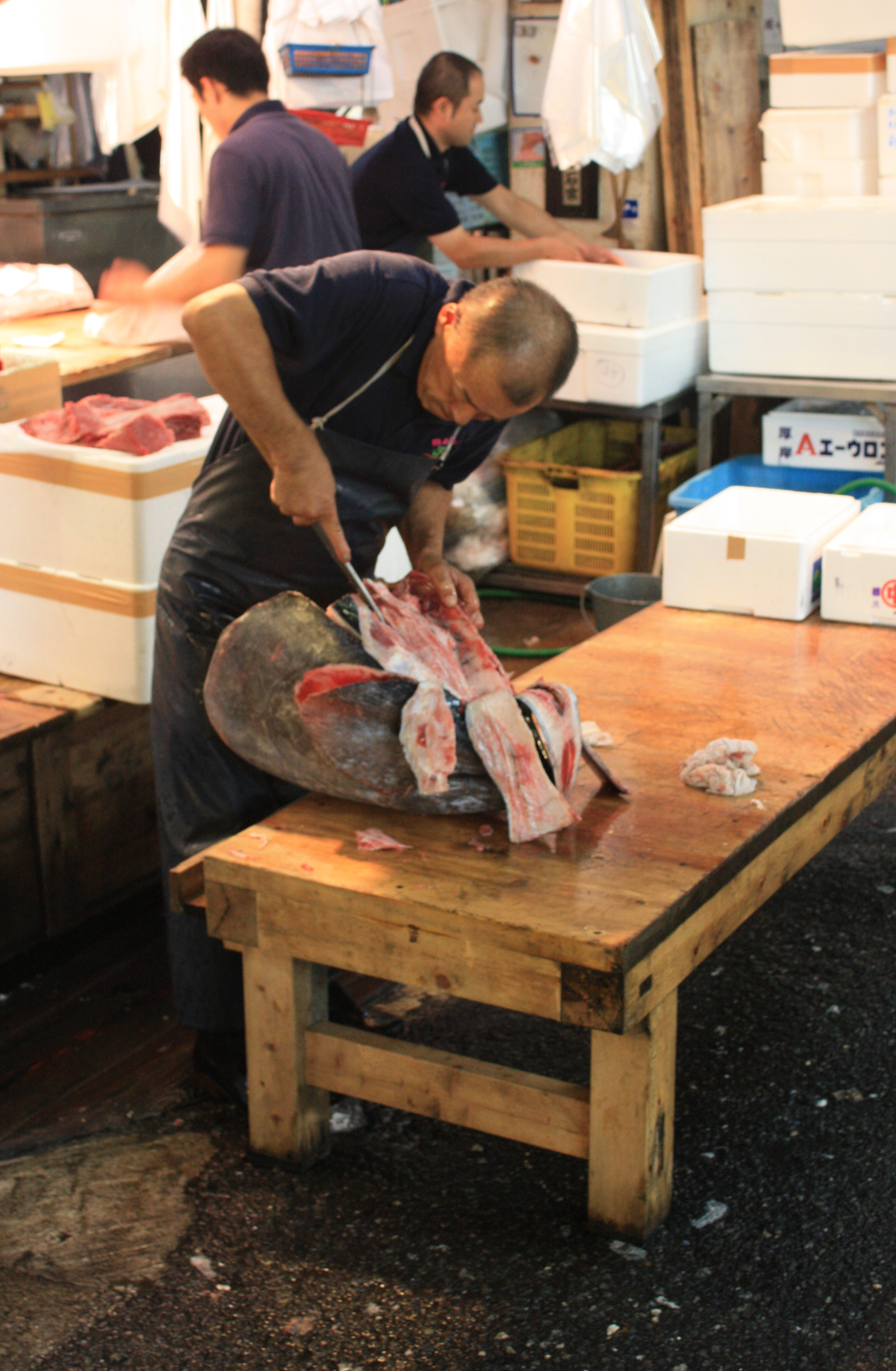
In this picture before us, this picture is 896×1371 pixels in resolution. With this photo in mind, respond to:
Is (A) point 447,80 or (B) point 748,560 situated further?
(A) point 447,80

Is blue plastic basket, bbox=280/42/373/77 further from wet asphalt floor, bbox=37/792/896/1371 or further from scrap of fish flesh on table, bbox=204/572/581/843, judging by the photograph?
wet asphalt floor, bbox=37/792/896/1371

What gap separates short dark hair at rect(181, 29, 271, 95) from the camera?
477cm

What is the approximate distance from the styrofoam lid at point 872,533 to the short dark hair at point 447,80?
2.66 meters

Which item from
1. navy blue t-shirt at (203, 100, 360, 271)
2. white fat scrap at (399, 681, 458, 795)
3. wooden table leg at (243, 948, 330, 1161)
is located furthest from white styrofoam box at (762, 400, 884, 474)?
wooden table leg at (243, 948, 330, 1161)

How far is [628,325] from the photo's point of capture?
621 centimetres

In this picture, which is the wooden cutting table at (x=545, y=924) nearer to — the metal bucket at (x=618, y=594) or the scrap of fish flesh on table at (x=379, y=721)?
the scrap of fish flesh on table at (x=379, y=721)

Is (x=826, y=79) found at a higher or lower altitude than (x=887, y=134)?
higher

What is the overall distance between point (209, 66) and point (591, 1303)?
3.97 m

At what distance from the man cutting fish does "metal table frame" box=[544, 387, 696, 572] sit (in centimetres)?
316

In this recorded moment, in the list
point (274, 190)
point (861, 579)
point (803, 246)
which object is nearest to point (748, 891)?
point (861, 579)

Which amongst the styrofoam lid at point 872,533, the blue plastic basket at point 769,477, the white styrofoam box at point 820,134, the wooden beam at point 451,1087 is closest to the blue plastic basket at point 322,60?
the white styrofoam box at point 820,134

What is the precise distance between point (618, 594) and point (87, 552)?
2.28 metres

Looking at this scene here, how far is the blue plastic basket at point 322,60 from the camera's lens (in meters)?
5.98

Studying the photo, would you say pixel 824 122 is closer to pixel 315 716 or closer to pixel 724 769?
pixel 724 769
